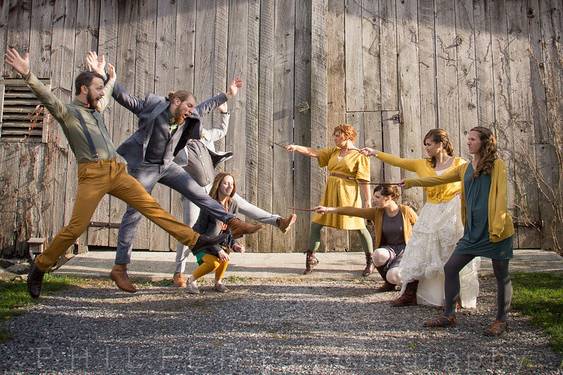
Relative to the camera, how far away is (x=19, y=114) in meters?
7.72

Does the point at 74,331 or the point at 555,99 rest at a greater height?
the point at 555,99

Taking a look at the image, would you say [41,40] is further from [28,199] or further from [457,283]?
[457,283]

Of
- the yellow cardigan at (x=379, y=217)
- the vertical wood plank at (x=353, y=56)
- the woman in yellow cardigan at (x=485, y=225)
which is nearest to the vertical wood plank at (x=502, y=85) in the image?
the vertical wood plank at (x=353, y=56)

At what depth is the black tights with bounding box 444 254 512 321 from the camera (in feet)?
13.7

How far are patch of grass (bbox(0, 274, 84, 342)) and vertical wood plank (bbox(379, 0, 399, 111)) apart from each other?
4318 mm

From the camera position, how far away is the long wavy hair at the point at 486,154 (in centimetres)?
423

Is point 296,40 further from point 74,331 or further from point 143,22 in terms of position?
point 74,331

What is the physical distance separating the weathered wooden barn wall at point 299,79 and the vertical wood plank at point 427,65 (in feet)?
0.05

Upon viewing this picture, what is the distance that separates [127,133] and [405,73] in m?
3.69

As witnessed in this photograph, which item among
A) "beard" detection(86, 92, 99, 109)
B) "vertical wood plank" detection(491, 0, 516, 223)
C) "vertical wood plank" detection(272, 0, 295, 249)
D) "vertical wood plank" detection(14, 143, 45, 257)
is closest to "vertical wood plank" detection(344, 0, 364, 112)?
"vertical wood plank" detection(272, 0, 295, 249)

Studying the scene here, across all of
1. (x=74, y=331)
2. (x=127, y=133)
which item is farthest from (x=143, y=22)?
(x=74, y=331)

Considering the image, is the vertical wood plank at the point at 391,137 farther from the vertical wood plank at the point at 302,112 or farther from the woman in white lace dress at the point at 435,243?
the woman in white lace dress at the point at 435,243

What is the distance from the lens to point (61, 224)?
7523 millimetres

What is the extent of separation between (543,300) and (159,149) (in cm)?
356
